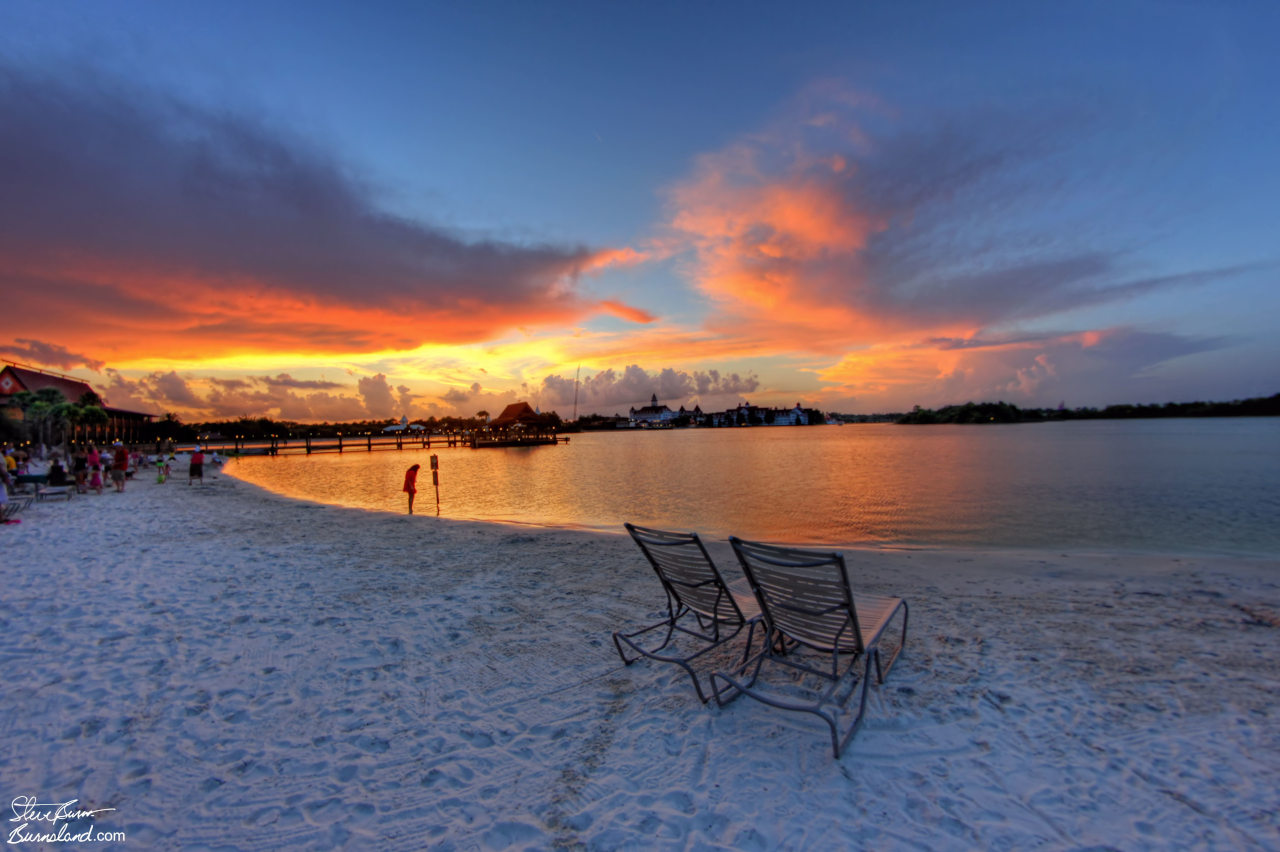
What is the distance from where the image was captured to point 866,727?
10.5 feet

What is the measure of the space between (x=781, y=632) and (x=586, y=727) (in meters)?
1.41

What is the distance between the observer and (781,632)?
3.60 metres

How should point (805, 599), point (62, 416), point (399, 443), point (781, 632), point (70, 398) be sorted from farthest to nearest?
point (399, 443) < point (70, 398) < point (62, 416) < point (781, 632) < point (805, 599)

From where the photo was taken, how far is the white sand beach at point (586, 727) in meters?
2.47

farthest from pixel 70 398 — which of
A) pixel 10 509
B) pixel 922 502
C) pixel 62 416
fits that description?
pixel 922 502

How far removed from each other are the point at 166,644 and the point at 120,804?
247cm

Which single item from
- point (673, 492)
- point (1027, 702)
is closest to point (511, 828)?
point (1027, 702)

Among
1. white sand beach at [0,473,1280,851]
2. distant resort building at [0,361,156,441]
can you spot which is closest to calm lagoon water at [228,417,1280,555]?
white sand beach at [0,473,1280,851]

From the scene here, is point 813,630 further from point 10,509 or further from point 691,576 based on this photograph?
point 10,509

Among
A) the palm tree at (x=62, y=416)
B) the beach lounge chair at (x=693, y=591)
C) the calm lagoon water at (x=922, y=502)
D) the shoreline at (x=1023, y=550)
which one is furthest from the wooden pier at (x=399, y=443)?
the beach lounge chair at (x=693, y=591)

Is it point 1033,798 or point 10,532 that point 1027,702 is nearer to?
point 1033,798

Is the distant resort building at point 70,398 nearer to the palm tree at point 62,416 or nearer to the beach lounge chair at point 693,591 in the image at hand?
the palm tree at point 62,416

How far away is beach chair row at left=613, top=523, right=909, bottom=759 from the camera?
3115 mm

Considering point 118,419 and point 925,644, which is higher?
point 118,419
